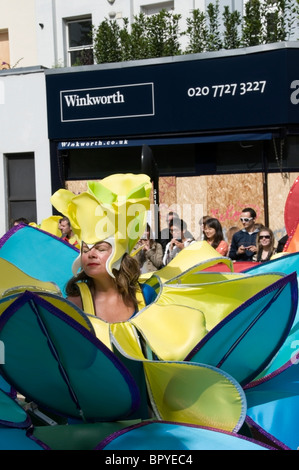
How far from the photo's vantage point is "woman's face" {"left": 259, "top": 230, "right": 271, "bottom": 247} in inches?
213

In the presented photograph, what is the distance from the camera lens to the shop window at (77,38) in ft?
40.5

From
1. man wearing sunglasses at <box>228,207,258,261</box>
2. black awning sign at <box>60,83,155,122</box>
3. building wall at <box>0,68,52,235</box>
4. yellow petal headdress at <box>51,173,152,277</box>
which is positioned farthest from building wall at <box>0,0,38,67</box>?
yellow petal headdress at <box>51,173,152,277</box>

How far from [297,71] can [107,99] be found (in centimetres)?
322

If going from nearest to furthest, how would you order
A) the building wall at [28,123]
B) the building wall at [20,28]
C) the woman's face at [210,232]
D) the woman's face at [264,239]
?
1. the woman's face at [264,239]
2. the woman's face at [210,232]
3. the building wall at [28,123]
4. the building wall at [20,28]

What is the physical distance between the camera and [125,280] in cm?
A: 247

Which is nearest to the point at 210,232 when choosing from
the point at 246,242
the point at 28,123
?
the point at 246,242

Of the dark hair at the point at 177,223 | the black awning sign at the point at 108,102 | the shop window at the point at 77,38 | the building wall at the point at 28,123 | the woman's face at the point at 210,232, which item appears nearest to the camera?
the woman's face at the point at 210,232

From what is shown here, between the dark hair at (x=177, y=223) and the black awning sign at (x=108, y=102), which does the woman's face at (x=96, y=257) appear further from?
the black awning sign at (x=108, y=102)

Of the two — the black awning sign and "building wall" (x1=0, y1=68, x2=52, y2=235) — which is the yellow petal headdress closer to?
the black awning sign

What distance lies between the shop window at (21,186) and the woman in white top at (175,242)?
5.18 metres

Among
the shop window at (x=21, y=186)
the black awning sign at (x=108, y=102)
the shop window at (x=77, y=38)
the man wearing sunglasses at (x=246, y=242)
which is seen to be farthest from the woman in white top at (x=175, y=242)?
the shop window at (x=77, y=38)

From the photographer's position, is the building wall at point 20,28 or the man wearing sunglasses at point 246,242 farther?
the building wall at point 20,28

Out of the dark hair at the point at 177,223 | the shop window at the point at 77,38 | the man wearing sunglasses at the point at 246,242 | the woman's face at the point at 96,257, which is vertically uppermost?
the shop window at the point at 77,38
